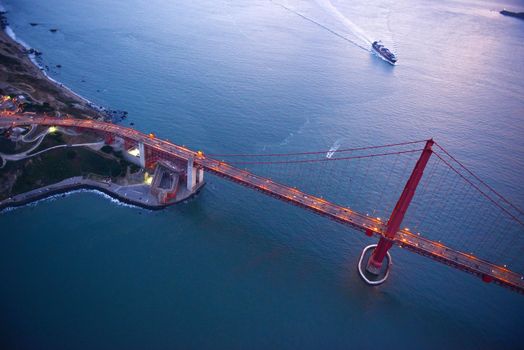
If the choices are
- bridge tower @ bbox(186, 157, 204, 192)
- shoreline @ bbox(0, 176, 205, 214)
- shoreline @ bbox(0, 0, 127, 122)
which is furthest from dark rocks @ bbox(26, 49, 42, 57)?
bridge tower @ bbox(186, 157, 204, 192)

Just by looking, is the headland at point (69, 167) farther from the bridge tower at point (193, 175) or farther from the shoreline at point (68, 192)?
the bridge tower at point (193, 175)

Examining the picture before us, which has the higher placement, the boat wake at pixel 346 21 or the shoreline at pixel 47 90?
the boat wake at pixel 346 21

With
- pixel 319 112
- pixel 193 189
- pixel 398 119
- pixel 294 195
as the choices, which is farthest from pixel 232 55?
pixel 294 195

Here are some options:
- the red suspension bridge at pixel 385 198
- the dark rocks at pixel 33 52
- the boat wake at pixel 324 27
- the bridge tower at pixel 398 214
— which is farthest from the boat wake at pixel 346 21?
the dark rocks at pixel 33 52

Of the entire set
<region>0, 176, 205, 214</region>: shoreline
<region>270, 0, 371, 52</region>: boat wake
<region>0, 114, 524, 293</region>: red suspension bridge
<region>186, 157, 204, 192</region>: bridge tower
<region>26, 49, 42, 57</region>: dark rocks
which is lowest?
<region>0, 176, 205, 214</region>: shoreline

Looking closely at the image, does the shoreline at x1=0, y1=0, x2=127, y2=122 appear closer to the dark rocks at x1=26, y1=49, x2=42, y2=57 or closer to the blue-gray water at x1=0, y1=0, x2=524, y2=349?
the dark rocks at x1=26, y1=49, x2=42, y2=57

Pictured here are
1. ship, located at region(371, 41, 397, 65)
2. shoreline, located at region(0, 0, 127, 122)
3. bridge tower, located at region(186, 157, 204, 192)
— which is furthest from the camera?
ship, located at region(371, 41, 397, 65)

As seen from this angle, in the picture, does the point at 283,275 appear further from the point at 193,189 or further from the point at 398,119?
the point at 398,119
